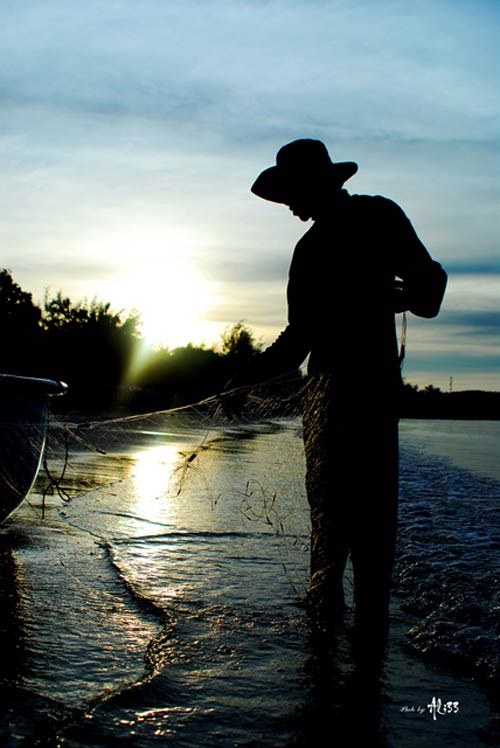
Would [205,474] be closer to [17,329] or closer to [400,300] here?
[400,300]

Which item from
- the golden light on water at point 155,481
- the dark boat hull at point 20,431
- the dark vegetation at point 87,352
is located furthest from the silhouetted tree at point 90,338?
the dark boat hull at point 20,431

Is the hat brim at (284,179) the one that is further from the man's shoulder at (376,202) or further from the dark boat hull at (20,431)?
the dark boat hull at (20,431)

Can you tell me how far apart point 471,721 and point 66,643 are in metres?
1.60

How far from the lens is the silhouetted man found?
2.83 meters

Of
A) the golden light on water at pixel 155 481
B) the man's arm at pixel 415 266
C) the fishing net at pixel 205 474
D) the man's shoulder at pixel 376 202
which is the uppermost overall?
the man's shoulder at pixel 376 202

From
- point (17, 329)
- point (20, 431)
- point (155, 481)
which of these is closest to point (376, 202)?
point (20, 431)

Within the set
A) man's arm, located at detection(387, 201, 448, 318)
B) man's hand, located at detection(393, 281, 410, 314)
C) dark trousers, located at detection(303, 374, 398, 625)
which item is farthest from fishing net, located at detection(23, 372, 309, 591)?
man's arm, located at detection(387, 201, 448, 318)

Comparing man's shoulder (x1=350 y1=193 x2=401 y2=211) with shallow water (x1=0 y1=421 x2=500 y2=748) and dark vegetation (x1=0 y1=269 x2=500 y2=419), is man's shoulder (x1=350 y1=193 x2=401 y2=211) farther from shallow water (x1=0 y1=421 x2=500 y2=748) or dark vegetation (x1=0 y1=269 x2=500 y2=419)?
dark vegetation (x1=0 y1=269 x2=500 y2=419)

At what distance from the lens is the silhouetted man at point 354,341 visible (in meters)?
2.83

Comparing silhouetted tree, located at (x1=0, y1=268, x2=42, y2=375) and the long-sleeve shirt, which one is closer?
the long-sleeve shirt

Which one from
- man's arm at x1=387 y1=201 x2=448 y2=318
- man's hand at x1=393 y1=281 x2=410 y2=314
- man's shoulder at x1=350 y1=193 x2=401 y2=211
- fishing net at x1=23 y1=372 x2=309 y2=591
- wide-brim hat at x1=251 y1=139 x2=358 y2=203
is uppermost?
wide-brim hat at x1=251 y1=139 x2=358 y2=203

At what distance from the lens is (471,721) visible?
238cm

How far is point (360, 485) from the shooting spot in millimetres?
2914

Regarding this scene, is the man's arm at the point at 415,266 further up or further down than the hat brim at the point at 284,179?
further down
